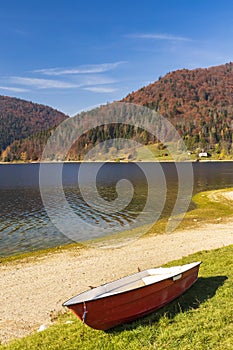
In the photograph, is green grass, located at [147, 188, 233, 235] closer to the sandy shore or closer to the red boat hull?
the sandy shore

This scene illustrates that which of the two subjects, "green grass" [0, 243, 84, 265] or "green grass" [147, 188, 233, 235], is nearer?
"green grass" [0, 243, 84, 265]

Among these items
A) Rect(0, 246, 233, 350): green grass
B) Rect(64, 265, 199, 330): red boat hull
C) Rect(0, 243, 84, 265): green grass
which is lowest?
Rect(0, 243, 84, 265): green grass

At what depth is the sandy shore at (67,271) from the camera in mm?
15945

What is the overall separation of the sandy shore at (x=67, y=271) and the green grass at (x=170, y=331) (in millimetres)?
2779

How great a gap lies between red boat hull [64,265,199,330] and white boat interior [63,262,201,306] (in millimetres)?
218

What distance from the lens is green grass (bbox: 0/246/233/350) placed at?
1037 centimetres

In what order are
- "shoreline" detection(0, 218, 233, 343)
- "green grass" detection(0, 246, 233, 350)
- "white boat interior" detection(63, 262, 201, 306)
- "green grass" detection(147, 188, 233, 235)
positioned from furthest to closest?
"green grass" detection(147, 188, 233, 235), "shoreline" detection(0, 218, 233, 343), "white boat interior" detection(63, 262, 201, 306), "green grass" detection(0, 246, 233, 350)

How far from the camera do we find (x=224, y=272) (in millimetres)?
16297

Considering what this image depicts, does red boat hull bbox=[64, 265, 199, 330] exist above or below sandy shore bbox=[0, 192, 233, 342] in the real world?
above

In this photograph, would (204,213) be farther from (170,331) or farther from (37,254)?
(170,331)

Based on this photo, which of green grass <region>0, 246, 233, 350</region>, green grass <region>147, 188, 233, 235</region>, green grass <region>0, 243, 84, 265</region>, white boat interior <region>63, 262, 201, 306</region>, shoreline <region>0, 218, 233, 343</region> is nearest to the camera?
green grass <region>0, 246, 233, 350</region>

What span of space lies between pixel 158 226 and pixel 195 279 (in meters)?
22.7

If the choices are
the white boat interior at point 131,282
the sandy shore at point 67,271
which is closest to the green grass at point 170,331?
the white boat interior at point 131,282

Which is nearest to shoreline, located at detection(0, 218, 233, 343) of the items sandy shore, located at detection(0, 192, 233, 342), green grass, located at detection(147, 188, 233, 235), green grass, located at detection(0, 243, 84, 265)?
sandy shore, located at detection(0, 192, 233, 342)
